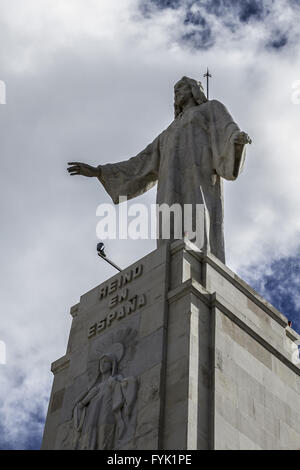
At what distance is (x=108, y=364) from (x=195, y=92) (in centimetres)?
748

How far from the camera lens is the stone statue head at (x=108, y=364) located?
48.1 ft

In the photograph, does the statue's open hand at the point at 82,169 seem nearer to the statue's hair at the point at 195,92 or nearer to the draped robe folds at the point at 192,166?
the draped robe folds at the point at 192,166

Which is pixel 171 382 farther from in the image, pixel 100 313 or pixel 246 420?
pixel 100 313

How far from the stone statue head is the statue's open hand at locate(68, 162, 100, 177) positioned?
5629 mm

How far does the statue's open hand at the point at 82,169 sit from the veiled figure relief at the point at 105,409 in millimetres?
5568

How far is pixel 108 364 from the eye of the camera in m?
14.7

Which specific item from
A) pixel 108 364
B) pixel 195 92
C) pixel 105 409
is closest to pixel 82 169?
pixel 195 92

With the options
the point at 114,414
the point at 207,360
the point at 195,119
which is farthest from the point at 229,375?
the point at 195,119

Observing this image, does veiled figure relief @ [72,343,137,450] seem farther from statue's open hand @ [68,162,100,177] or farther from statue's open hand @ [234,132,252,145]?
statue's open hand @ [68,162,100,177]

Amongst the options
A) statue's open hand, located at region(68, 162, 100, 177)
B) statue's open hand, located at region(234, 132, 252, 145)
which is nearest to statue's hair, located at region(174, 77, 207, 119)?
statue's open hand, located at region(68, 162, 100, 177)

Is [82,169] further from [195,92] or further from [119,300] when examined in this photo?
[119,300]

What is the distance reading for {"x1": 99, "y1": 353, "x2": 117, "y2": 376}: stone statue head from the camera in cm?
1466

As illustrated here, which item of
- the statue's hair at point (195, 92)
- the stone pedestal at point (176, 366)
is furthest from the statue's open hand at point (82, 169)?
the stone pedestal at point (176, 366)

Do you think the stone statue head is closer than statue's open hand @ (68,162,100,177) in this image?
Yes
